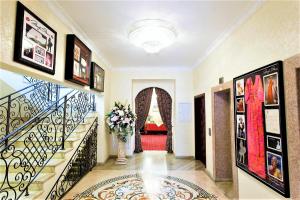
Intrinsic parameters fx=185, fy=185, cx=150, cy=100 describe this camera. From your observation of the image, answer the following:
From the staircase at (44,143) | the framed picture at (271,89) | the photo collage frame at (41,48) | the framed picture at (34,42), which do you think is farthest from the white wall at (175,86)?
the framed picture at (271,89)

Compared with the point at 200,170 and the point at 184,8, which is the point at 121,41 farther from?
the point at 200,170

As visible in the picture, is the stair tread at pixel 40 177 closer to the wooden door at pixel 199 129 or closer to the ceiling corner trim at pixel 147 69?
the ceiling corner trim at pixel 147 69

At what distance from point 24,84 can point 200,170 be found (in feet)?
16.3

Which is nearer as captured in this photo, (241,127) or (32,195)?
(32,195)

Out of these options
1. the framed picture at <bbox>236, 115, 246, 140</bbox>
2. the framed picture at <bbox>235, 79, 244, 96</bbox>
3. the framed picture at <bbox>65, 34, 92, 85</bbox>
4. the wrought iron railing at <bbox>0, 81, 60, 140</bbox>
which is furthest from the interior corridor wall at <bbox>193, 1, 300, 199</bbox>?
the wrought iron railing at <bbox>0, 81, 60, 140</bbox>

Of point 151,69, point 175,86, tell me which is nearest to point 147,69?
point 151,69

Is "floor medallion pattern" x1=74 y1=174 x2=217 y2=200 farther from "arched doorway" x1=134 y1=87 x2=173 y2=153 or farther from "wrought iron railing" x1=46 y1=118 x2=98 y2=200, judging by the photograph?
"arched doorway" x1=134 y1=87 x2=173 y2=153

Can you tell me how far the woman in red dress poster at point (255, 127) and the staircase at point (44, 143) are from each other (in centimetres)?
278

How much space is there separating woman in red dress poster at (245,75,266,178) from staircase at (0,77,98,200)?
2.78 meters

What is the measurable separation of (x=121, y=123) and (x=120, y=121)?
63 millimetres

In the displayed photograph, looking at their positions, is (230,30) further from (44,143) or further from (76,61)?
(44,143)

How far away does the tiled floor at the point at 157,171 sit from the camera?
3504 millimetres

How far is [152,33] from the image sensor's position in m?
2.85

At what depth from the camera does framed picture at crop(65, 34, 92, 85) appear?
281 centimetres
